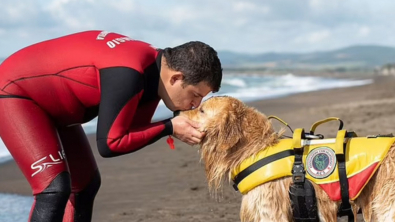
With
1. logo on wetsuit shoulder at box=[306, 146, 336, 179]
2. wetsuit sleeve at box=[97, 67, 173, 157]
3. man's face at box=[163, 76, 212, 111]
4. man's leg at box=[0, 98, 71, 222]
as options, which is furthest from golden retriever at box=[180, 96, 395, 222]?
man's leg at box=[0, 98, 71, 222]

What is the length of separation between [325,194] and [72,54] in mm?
1997

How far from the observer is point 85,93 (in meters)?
3.61

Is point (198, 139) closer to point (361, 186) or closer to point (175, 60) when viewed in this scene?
point (175, 60)

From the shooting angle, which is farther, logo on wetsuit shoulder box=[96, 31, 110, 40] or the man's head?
logo on wetsuit shoulder box=[96, 31, 110, 40]

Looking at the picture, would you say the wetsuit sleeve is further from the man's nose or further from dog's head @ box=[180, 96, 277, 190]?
dog's head @ box=[180, 96, 277, 190]

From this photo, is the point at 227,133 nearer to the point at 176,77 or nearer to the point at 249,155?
the point at 249,155

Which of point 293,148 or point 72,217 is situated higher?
point 293,148

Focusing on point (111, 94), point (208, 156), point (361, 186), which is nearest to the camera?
point (111, 94)

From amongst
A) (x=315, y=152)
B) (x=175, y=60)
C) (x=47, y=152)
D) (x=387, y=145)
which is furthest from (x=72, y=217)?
(x=387, y=145)

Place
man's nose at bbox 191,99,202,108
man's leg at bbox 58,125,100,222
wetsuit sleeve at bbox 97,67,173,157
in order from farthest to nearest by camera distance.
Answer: man's leg at bbox 58,125,100,222, man's nose at bbox 191,99,202,108, wetsuit sleeve at bbox 97,67,173,157

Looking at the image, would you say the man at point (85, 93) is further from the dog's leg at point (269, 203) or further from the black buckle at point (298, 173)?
the black buckle at point (298, 173)

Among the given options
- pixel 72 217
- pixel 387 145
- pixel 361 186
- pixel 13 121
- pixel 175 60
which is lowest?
pixel 72 217

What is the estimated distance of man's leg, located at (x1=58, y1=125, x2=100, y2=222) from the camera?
404 cm

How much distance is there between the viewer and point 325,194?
395 cm
